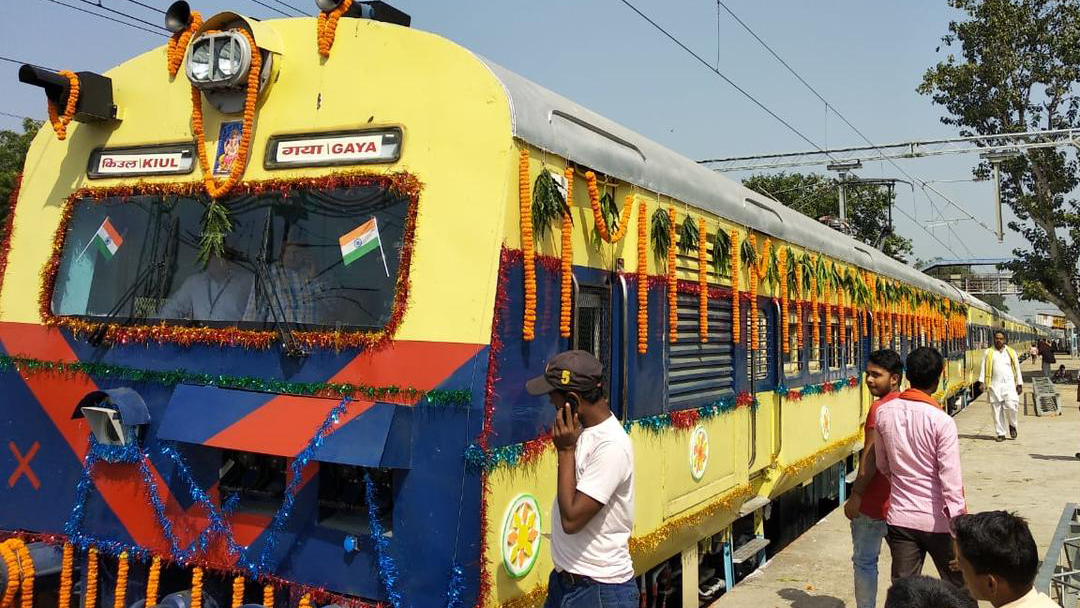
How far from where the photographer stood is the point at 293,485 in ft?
11.0

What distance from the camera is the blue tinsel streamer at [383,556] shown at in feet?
10.4

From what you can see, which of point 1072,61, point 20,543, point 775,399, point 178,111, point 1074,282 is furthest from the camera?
point 1074,282

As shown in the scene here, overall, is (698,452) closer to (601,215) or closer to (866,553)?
(866,553)

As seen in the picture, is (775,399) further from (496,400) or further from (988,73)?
(988,73)

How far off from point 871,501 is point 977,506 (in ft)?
15.1

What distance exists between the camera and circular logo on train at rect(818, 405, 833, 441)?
859 cm

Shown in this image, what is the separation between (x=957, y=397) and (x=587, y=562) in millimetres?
22077

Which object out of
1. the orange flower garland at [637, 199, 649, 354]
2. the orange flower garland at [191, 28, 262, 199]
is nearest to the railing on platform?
the orange flower garland at [637, 199, 649, 354]

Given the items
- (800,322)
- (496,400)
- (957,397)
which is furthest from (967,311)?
(496,400)

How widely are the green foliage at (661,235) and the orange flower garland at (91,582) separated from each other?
3.16 meters

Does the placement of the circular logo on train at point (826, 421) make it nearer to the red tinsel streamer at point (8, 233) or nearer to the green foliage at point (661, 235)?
the green foliage at point (661, 235)

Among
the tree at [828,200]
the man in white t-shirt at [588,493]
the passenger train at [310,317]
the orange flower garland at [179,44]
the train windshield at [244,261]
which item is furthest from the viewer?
the tree at [828,200]

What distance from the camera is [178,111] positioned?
13.3 ft

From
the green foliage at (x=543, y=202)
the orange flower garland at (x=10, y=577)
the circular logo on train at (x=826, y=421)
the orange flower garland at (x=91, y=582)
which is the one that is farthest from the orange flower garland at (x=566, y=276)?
the circular logo on train at (x=826, y=421)
